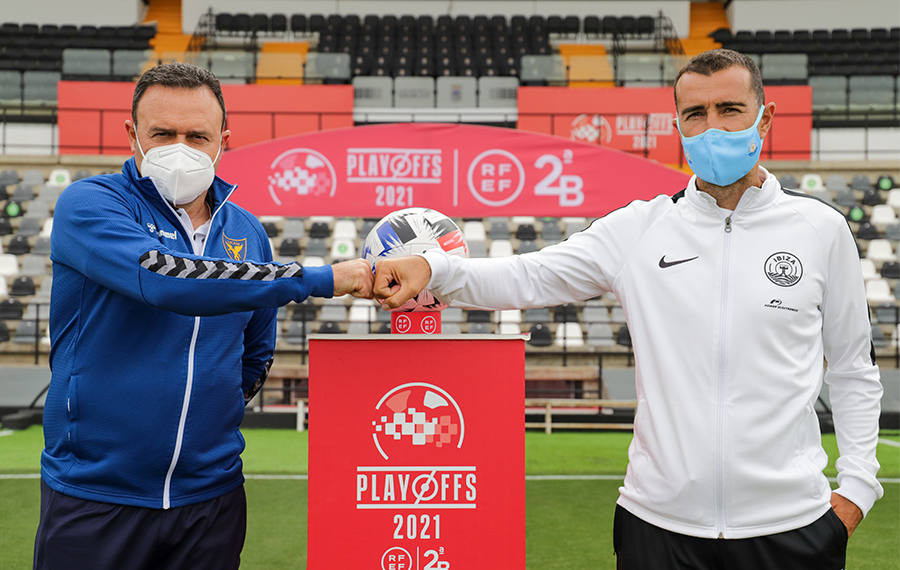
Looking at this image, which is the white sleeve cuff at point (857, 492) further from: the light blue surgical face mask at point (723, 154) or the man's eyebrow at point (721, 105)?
the man's eyebrow at point (721, 105)

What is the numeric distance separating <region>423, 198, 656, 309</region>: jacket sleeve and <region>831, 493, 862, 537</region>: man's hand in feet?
2.54

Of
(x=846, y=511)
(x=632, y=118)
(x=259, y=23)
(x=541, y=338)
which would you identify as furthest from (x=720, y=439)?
(x=259, y=23)

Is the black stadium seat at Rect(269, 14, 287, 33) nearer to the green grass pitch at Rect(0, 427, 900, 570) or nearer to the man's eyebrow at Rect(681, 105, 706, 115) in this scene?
the green grass pitch at Rect(0, 427, 900, 570)

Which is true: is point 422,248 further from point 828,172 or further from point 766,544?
point 828,172

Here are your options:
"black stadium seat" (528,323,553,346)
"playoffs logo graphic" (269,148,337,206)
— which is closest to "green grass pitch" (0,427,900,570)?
"playoffs logo graphic" (269,148,337,206)

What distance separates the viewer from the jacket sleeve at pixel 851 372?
1.92 meters

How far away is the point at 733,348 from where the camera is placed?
1.83m

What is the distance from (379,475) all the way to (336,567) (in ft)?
1.00

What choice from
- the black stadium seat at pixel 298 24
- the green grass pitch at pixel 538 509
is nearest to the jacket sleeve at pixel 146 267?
the green grass pitch at pixel 538 509

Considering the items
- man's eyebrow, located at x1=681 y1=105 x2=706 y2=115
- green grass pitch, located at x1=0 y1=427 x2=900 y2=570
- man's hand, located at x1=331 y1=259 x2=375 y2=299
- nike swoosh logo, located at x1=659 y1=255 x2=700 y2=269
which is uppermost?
man's eyebrow, located at x1=681 y1=105 x2=706 y2=115

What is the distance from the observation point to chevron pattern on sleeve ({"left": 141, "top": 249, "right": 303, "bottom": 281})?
5.78 feet

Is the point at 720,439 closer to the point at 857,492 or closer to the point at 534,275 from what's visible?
the point at 857,492

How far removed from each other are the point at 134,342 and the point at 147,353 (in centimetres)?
4

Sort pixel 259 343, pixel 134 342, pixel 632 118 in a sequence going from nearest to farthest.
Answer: pixel 134 342 < pixel 259 343 < pixel 632 118
